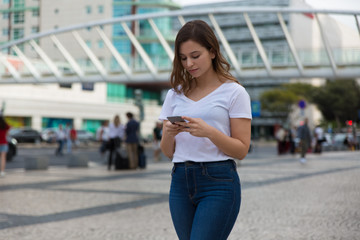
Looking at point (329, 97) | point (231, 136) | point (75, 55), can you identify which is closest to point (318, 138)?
point (75, 55)

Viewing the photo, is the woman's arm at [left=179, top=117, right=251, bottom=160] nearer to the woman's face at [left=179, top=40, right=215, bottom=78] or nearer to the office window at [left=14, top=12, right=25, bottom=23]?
the woman's face at [left=179, top=40, right=215, bottom=78]

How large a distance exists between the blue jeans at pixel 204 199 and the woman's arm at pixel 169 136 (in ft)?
0.37

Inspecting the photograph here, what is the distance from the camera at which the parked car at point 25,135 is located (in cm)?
4456

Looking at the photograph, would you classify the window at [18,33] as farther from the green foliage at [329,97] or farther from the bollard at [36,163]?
the green foliage at [329,97]

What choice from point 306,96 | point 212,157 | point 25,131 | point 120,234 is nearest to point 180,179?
point 212,157

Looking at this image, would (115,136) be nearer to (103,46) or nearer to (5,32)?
(5,32)

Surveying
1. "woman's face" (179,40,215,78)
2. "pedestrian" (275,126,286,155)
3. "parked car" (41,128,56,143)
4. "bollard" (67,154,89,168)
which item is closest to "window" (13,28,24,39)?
"parked car" (41,128,56,143)

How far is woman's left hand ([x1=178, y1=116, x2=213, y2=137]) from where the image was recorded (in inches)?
105

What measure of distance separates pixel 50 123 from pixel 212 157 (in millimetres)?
58076

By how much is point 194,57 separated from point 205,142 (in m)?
0.44

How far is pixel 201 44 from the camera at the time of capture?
2.88 m

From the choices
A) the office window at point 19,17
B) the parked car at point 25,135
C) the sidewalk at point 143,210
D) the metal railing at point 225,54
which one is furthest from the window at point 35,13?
the sidewalk at point 143,210

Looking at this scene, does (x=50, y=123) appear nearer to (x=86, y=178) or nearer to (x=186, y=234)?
(x=86, y=178)

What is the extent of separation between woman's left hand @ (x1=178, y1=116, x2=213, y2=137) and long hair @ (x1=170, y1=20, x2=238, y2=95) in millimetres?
320
